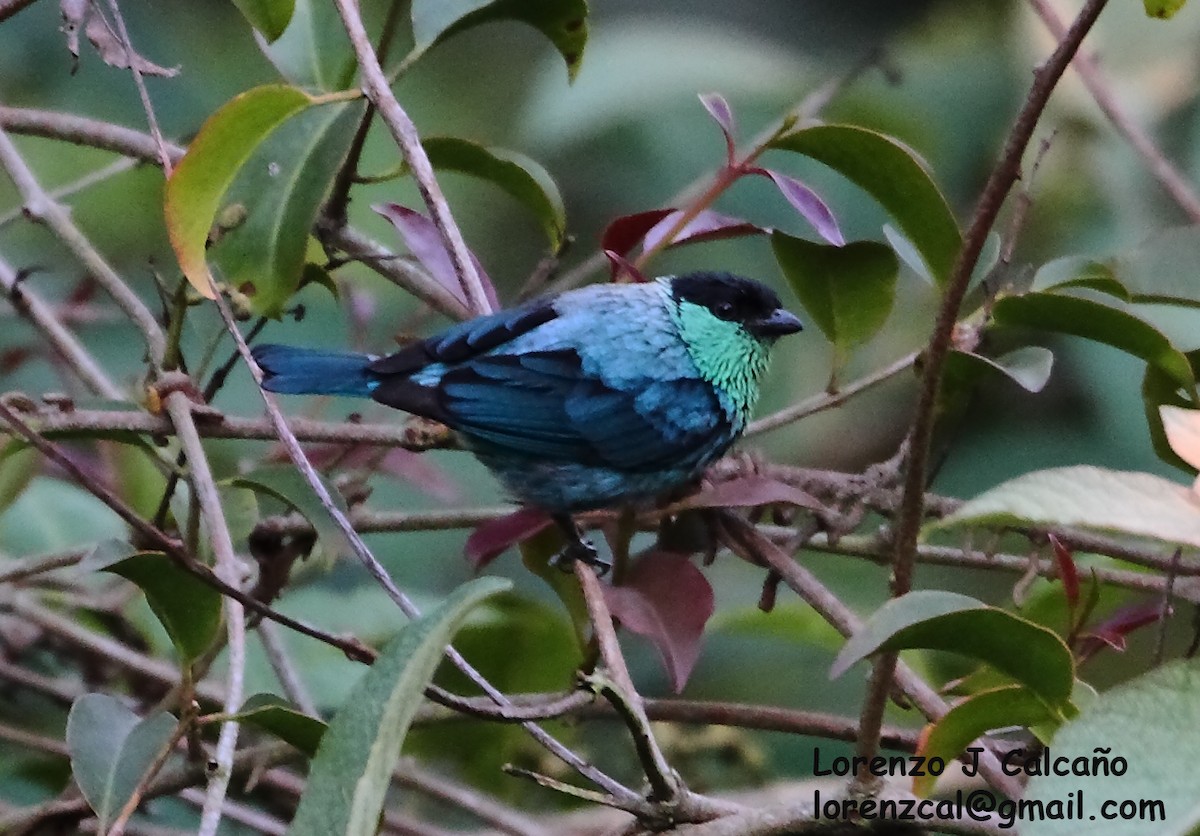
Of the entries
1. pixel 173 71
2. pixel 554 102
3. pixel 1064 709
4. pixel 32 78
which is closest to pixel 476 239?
pixel 554 102

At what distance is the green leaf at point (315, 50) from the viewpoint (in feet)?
4.60

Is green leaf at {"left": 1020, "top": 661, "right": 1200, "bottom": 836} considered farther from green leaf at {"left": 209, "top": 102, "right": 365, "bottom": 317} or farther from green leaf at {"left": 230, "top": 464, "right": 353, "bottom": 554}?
green leaf at {"left": 209, "top": 102, "right": 365, "bottom": 317}

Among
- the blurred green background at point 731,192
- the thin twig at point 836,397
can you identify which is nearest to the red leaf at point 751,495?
the thin twig at point 836,397

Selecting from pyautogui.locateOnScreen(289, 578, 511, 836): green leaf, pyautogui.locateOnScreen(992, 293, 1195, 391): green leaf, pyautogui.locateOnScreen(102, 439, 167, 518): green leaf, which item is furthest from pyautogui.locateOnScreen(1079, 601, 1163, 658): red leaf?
pyautogui.locateOnScreen(102, 439, 167, 518): green leaf

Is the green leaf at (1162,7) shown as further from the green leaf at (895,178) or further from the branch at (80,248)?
the branch at (80,248)

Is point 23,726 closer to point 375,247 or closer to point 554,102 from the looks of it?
point 375,247

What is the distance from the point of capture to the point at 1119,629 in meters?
1.19

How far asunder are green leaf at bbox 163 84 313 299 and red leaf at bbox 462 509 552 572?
38cm

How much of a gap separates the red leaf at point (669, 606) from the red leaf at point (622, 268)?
1.06 feet

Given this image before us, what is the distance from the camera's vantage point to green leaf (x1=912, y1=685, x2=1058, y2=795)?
2.84ft

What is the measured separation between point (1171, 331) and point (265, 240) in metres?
1.05

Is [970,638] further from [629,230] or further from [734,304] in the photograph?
[734,304]

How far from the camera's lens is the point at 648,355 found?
5.92 ft

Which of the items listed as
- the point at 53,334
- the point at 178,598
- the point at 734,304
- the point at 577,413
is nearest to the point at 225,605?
the point at 178,598
